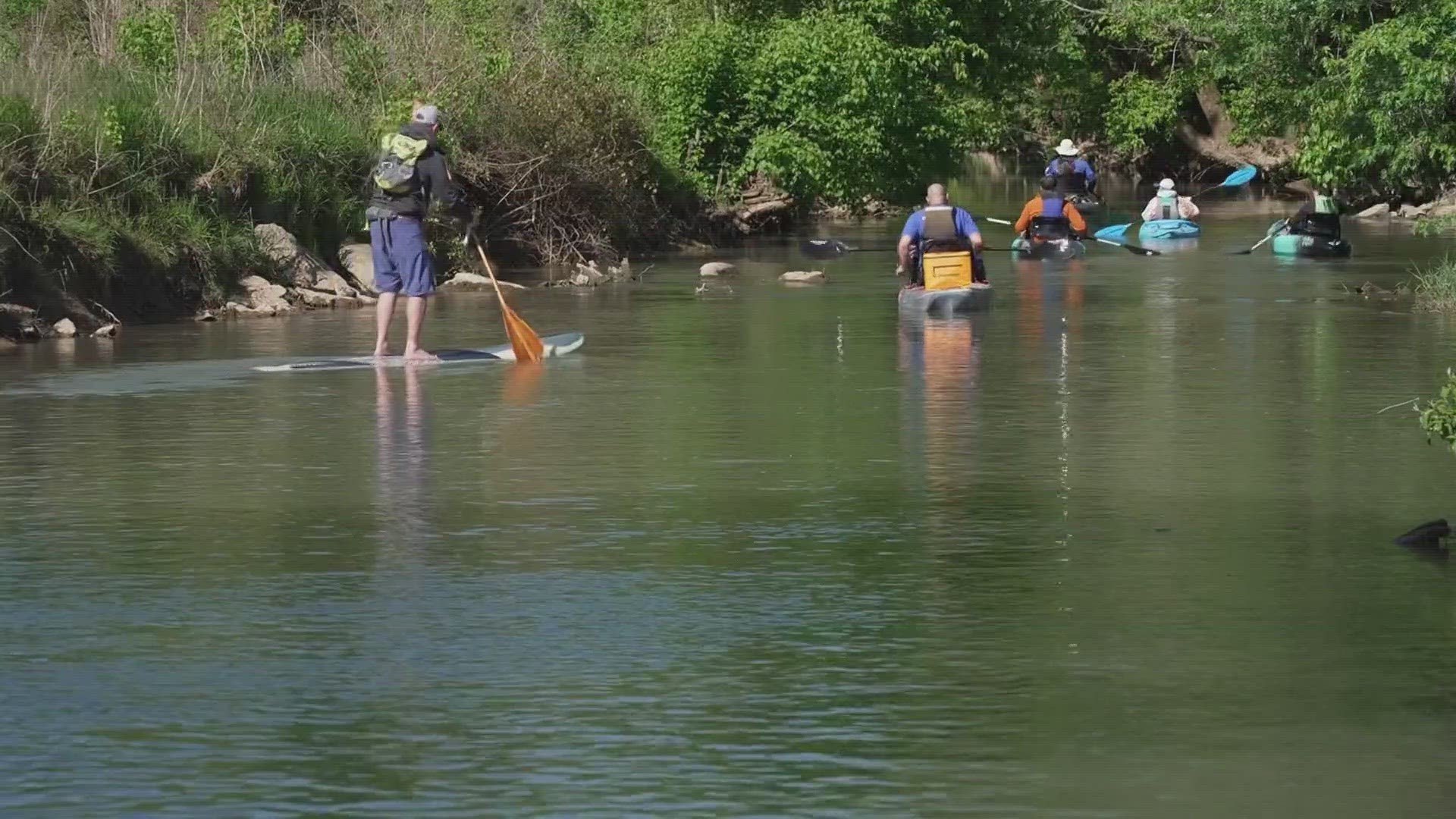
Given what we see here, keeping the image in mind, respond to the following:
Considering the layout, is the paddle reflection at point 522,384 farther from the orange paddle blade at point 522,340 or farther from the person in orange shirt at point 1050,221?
the person in orange shirt at point 1050,221

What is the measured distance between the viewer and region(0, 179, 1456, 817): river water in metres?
7.04

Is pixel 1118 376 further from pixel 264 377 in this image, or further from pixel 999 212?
pixel 999 212

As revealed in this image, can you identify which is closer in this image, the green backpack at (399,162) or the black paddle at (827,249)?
the green backpack at (399,162)

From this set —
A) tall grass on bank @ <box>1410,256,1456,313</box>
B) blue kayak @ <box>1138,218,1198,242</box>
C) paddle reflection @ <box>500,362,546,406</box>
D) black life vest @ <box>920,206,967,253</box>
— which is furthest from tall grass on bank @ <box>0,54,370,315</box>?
blue kayak @ <box>1138,218,1198,242</box>

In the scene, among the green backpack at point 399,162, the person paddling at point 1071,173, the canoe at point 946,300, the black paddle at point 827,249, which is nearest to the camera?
the green backpack at point 399,162

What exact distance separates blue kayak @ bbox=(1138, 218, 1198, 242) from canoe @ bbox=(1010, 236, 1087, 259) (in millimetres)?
7011

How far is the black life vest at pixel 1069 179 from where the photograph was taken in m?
41.6

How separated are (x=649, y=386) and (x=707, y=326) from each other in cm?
590

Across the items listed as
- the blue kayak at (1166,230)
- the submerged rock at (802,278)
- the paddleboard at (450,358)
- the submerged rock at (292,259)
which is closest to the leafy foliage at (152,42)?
the submerged rock at (292,259)

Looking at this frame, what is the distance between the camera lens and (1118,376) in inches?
719

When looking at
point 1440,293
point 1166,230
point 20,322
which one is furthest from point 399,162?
point 1166,230

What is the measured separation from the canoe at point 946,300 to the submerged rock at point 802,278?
19.6 ft

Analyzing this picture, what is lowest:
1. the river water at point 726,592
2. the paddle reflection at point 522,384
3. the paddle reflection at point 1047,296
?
the river water at point 726,592

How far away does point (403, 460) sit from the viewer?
44.8ft
